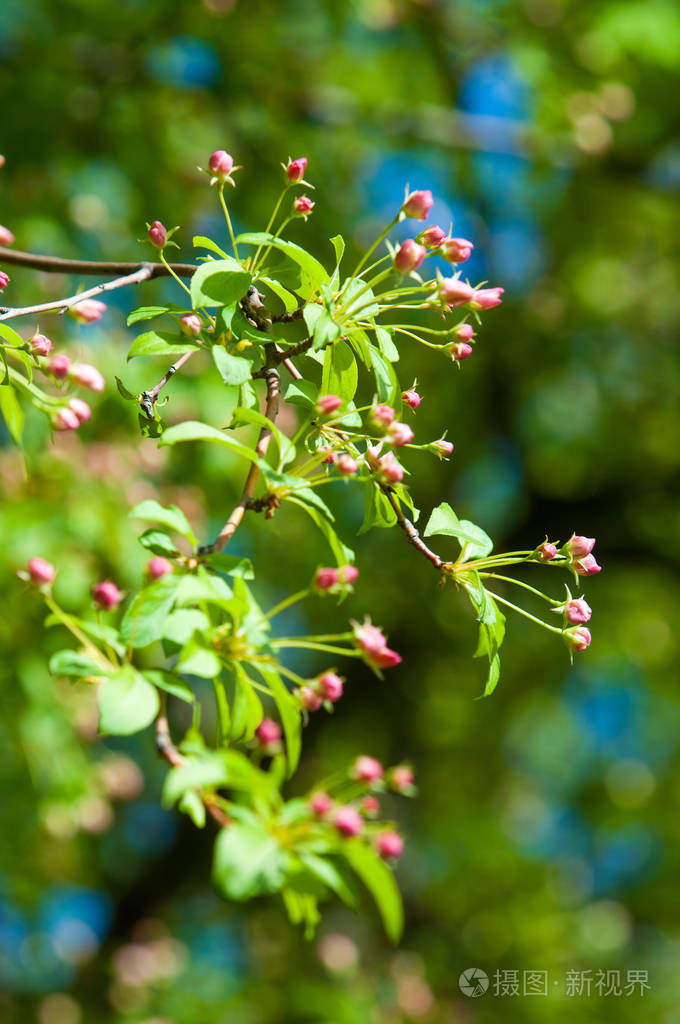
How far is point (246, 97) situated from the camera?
304cm

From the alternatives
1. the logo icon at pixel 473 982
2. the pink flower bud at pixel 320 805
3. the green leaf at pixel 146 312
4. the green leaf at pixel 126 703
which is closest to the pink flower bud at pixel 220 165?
the green leaf at pixel 146 312

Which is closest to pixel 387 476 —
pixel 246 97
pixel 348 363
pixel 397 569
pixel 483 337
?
pixel 348 363

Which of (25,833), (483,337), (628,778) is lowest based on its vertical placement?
(628,778)

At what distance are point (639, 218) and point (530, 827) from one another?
358 centimetres

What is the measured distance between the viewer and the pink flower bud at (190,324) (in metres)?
0.83

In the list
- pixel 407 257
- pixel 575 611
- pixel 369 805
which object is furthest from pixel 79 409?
pixel 575 611

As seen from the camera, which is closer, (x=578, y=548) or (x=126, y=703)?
(x=126, y=703)

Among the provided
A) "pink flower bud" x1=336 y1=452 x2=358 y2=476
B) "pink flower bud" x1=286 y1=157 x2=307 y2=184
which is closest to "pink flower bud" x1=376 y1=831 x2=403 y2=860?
"pink flower bud" x1=336 y1=452 x2=358 y2=476

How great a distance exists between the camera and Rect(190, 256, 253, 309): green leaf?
0.77 meters

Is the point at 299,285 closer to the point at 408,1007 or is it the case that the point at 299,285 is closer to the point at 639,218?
the point at 408,1007

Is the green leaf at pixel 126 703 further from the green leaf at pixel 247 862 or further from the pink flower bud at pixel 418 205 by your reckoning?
the pink flower bud at pixel 418 205

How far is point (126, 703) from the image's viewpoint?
680 millimetres

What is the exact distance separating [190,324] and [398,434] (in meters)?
0.22

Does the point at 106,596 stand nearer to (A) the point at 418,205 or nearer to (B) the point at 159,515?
(B) the point at 159,515
